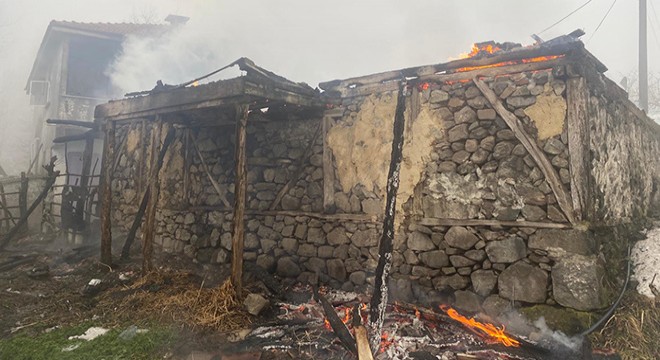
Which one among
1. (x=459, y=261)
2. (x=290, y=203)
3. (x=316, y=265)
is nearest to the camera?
(x=459, y=261)

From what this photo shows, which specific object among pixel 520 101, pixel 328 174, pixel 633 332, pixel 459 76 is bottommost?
pixel 633 332

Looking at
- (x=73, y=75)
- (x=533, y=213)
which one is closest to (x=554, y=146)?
(x=533, y=213)

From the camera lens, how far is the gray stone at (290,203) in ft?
23.5

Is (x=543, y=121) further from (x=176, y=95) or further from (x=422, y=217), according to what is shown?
(x=176, y=95)

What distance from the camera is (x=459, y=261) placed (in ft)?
17.7

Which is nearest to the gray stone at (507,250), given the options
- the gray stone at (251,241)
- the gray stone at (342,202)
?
the gray stone at (342,202)

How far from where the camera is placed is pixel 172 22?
23.3 meters

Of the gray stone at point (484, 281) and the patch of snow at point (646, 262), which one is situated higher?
the patch of snow at point (646, 262)

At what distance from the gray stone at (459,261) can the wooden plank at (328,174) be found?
2.27m

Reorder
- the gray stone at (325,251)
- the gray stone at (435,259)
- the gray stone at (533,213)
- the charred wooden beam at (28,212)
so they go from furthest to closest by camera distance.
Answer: the charred wooden beam at (28,212)
the gray stone at (325,251)
the gray stone at (435,259)
the gray stone at (533,213)

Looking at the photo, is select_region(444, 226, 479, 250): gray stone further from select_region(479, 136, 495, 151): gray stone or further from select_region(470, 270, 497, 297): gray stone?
select_region(479, 136, 495, 151): gray stone

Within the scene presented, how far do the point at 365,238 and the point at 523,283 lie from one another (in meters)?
2.46

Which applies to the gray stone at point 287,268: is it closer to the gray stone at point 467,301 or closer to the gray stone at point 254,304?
the gray stone at point 254,304

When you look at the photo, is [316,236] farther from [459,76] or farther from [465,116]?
[459,76]
